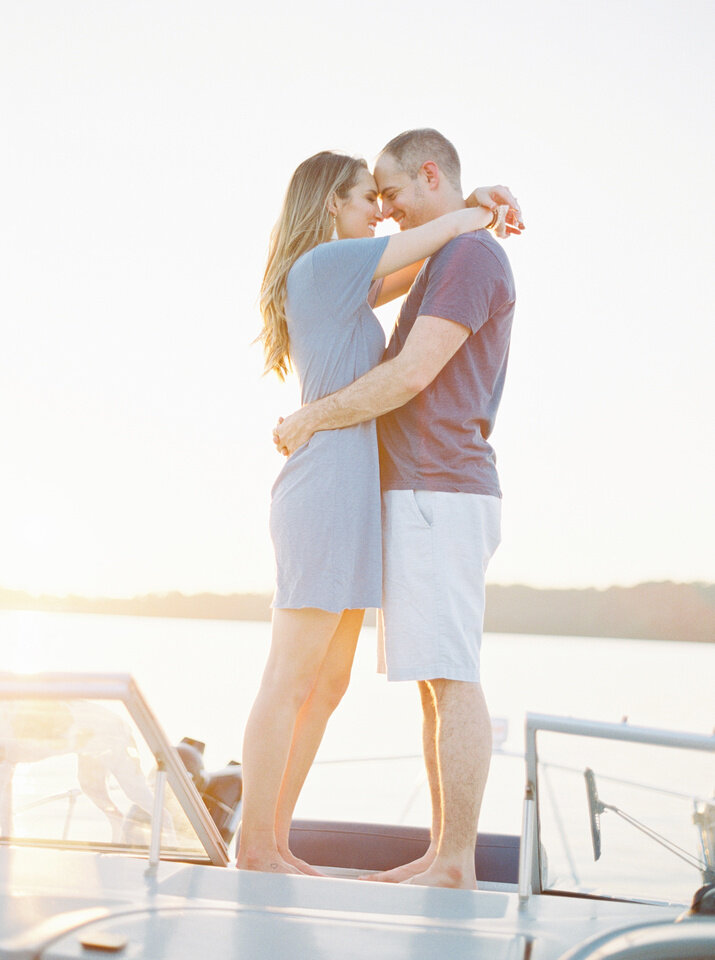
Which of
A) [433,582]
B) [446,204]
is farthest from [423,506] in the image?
[446,204]

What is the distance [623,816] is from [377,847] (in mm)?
955

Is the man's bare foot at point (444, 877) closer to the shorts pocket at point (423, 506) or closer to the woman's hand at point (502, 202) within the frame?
the shorts pocket at point (423, 506)

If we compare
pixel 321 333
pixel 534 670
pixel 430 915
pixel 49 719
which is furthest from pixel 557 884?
pixel 534 670

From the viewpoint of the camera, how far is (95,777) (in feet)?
6.67

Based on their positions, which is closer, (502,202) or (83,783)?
(83,783)

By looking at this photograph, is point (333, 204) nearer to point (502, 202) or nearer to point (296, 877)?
point (502, 202)

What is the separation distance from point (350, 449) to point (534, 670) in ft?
137

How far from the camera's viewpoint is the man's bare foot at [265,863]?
222 centimetres

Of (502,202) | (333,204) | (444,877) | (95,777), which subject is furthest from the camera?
(502,202)

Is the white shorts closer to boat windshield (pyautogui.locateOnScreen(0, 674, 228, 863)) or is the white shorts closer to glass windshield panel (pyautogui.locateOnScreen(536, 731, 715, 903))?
glass windshield panel (pyautogui.locateOnScreen(536, 731, 715, 903))

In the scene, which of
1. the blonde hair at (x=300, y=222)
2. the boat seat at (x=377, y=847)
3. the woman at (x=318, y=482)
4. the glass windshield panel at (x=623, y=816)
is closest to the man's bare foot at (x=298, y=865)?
the woman at (x=318, y=482)

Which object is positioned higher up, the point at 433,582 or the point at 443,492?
the point at 443,492

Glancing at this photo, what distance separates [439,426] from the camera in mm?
2490

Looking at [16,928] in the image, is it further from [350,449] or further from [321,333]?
[321,333]
